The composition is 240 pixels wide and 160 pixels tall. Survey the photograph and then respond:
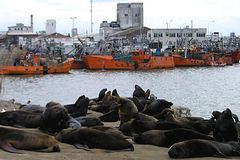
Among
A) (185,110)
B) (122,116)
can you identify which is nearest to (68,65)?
(185,110)

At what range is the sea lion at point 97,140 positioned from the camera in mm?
9328

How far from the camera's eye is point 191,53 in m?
83.1

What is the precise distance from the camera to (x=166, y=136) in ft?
33.2

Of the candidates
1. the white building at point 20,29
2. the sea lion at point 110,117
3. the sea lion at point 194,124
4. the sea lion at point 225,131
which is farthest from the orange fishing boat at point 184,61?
the sea lion at point 225,131

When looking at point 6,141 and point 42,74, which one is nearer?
point 6,141

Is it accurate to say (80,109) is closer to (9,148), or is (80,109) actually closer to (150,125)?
(150,125)

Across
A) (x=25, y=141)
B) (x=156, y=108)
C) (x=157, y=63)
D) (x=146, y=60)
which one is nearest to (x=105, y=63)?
(x=146, y=60)

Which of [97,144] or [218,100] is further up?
[97,144]

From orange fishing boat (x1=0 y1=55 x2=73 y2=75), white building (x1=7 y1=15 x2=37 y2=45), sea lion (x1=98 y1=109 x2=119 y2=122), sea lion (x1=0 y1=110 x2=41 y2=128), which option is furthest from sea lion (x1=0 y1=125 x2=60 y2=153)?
white building (x1=7 y1=15 x2=37 y2=45)

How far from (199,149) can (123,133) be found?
2.29 meters

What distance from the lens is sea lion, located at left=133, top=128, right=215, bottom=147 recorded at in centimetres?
991

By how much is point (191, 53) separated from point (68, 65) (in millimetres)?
27811

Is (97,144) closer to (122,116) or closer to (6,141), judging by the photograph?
(6,141)

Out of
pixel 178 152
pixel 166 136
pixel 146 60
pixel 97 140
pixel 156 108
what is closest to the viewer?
pixel 178 152
